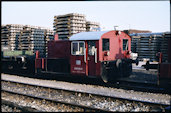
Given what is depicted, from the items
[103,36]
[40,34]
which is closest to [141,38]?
[40,34]

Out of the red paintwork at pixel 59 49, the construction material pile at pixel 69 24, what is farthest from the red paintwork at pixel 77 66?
the construction material pile at pixel 69 24

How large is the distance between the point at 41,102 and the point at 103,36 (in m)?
4.95

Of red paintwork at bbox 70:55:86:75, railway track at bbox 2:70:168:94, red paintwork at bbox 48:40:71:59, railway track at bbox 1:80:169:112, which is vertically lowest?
railway track at bbox 1:80:169:112

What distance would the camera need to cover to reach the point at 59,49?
42.0 feet

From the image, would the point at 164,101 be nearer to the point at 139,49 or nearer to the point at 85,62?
the point at 85,62

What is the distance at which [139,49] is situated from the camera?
22.2 meters

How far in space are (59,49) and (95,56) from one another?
3328mm

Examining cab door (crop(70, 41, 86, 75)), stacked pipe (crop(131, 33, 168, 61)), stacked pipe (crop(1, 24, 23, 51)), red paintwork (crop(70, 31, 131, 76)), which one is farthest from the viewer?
stacked pipe (crop(1, 24, 23, 51))

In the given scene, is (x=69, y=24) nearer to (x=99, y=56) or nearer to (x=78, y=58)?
(x=78, y=58)

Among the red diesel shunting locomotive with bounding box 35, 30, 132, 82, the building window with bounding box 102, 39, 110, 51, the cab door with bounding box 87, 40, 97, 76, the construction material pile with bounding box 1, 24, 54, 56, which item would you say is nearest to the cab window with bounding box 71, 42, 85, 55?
the red diesel shunting locomotive with bounding box 35, 30, 132, 82

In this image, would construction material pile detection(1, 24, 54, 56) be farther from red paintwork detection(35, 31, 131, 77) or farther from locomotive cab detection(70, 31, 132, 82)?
locomotive cab detection(70, 31, 132, 82)

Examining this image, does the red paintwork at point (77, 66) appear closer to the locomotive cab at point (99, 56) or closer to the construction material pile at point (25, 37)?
the locomotive cab at point (99, 56)

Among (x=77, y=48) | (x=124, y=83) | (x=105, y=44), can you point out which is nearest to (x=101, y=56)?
(x=105, y=44)

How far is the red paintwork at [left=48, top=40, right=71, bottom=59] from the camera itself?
1237cm
